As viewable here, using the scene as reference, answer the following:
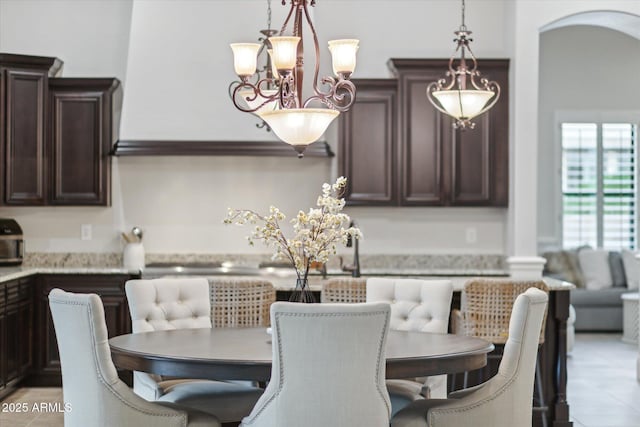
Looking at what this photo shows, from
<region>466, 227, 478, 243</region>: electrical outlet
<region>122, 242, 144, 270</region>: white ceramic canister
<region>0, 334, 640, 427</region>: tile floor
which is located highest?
<region>466, 227, 478, 243</region>: electrical outlet

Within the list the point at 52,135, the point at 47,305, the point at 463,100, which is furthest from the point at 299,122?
the point at 52,135

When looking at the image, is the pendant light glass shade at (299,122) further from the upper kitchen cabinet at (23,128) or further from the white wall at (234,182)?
the upper kitchen cabinet at (23,128)

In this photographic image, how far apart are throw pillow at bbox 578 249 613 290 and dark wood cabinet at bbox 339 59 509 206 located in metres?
3.25

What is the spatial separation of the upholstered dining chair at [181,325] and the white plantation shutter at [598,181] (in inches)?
269

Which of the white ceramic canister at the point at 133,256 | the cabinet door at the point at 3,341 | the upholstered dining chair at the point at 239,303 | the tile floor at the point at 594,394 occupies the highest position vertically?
the white ceramic canister at the point at 133,256

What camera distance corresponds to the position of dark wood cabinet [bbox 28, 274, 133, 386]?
680cm

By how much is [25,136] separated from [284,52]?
3.70 m

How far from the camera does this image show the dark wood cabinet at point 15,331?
245 inches

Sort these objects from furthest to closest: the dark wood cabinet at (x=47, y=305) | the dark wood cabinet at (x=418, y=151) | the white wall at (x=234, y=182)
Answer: the white wall at (x=234, y=182)
the dark wood cabinet at (x=418, y=151)
the dark wood cabinet at (x=47, y=305)

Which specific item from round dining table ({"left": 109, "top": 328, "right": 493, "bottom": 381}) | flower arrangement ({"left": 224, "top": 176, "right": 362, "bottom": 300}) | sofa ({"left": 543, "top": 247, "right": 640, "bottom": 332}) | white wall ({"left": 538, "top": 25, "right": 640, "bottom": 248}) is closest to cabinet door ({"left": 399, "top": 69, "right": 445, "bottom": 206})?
round dining table ({"left": 109, "top": 328, "right": 493, "bottom": 381})

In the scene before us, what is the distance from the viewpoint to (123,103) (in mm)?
7199

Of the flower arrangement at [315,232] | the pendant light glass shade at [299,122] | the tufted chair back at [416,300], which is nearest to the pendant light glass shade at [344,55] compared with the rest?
the pendant light glass shade at [299,122]

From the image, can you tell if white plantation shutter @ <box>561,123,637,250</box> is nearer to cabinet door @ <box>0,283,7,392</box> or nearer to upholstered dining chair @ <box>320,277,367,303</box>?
upholstered dining chair @ <box>320,277,367,303</box>

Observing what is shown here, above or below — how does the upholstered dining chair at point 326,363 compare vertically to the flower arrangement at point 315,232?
below
